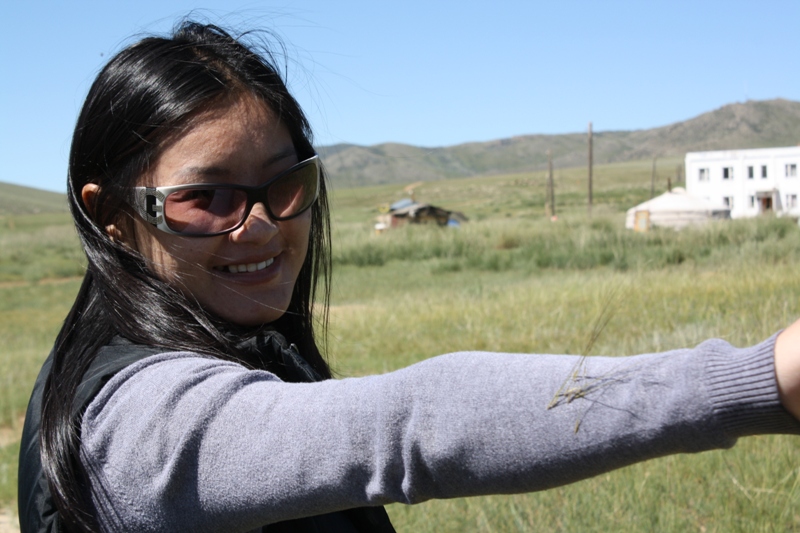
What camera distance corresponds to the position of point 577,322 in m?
8.52

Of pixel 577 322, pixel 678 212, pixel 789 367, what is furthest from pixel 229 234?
pixel 678 212

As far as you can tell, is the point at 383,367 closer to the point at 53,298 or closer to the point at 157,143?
the point at 157,143

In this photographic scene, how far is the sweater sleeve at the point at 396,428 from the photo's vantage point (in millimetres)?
723

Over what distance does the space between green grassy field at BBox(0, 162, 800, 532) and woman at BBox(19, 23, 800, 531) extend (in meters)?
0.24

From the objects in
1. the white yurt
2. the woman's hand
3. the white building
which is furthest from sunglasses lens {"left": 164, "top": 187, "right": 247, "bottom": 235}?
the white building

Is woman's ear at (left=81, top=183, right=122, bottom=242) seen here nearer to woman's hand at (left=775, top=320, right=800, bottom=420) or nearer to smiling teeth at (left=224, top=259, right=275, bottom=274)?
smiling teeth at (left=224, top=259, right=275, bottom=274)

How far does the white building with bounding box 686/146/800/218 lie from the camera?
53375mm

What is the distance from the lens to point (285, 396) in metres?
0.92

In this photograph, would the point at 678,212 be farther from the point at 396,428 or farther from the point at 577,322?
the point at 396,428

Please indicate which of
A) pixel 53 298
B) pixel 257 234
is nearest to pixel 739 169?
pixel 53 298

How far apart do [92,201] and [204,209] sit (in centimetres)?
25

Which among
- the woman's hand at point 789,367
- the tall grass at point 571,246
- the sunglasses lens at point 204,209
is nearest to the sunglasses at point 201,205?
the sunglasses lens at point 204,209

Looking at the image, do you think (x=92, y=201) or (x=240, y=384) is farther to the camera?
(x=92, y=201)

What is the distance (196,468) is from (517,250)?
22.9m
